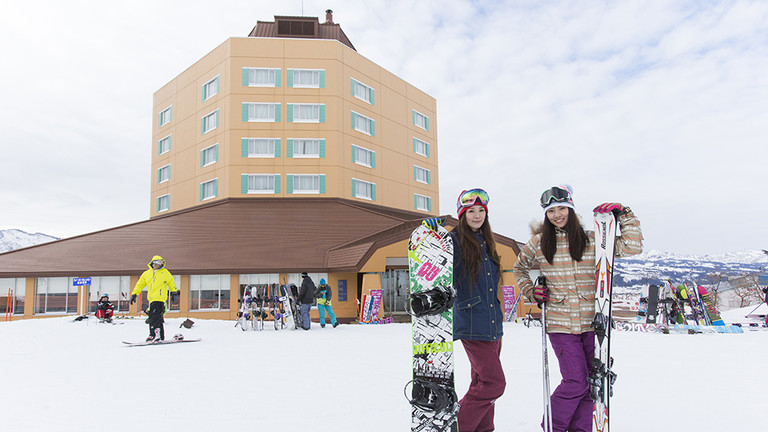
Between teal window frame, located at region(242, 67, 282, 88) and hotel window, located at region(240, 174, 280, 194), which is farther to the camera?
teal window frame, located at region(242, 67, 282, 88)

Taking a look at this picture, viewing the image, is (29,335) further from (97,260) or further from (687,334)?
(687,334)

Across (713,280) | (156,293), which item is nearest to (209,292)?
(156,293)

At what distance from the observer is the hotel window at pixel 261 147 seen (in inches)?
942

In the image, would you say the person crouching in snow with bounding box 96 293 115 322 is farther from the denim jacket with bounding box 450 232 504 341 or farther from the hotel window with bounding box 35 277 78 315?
the denim jacket with bounding box 450 232 504 341

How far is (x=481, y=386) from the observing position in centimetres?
300

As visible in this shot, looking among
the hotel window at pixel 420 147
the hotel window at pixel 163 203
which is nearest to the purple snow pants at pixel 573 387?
the hotel window at pixel 420 147

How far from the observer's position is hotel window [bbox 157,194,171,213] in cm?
2759

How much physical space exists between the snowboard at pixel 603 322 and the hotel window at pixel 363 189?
72.6 ft

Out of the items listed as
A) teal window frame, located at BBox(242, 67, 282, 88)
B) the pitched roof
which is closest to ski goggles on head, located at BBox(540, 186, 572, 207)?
the pitched roof

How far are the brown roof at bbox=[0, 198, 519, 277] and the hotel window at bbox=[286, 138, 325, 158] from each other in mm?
2514

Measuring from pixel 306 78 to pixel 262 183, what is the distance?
634 centimetres

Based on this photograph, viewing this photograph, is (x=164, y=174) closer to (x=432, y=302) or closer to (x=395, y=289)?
(x=395, y=289)

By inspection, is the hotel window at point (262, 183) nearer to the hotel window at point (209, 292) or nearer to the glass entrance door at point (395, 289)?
the hotel window at point (209, 292)

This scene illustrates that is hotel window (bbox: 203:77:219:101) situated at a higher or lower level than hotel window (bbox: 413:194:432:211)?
higher
